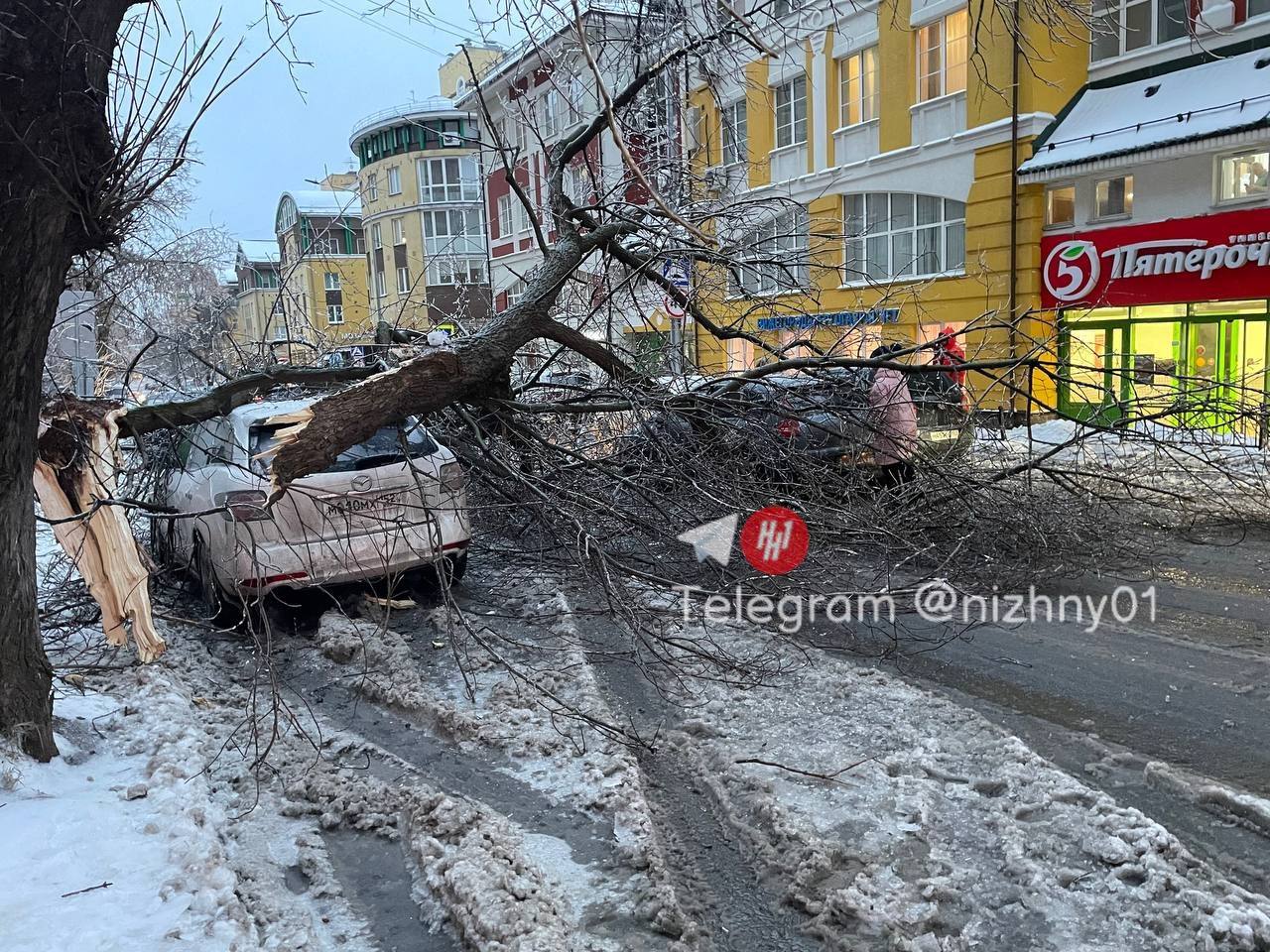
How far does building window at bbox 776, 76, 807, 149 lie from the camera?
2189 centimetres

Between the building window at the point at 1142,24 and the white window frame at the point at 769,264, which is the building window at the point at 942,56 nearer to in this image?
the building window at the point at 1142,24

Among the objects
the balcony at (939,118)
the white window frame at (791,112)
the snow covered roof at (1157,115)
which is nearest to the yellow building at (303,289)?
the snow covered roof at (1157,115)

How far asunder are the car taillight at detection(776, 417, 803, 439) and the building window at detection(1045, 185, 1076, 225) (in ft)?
45.2

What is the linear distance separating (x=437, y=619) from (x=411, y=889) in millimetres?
3334

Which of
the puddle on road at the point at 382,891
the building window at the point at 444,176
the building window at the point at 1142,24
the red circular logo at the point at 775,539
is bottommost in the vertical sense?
the puddle on road at the point at 382,891

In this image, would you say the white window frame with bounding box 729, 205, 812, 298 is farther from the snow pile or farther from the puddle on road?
the puddle on road

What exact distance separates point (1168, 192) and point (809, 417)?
12.7 m

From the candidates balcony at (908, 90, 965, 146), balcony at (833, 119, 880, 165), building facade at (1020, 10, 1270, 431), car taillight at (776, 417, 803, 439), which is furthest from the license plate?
balcony at (833, 119, 880, 165)

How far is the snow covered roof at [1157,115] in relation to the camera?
13680 mm

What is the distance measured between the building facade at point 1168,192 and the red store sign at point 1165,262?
18mm

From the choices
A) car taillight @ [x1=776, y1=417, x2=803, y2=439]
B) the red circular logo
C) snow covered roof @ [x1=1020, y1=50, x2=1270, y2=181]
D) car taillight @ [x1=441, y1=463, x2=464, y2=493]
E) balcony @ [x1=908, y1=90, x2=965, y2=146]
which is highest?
balcony @ [x1=908, y1=90, x2=965, y2=146]

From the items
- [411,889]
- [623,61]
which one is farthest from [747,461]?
[623,61]

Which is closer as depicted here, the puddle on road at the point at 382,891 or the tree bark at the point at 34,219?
the puddle on road at the point at 382,891

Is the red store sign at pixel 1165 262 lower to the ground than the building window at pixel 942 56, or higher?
lower
